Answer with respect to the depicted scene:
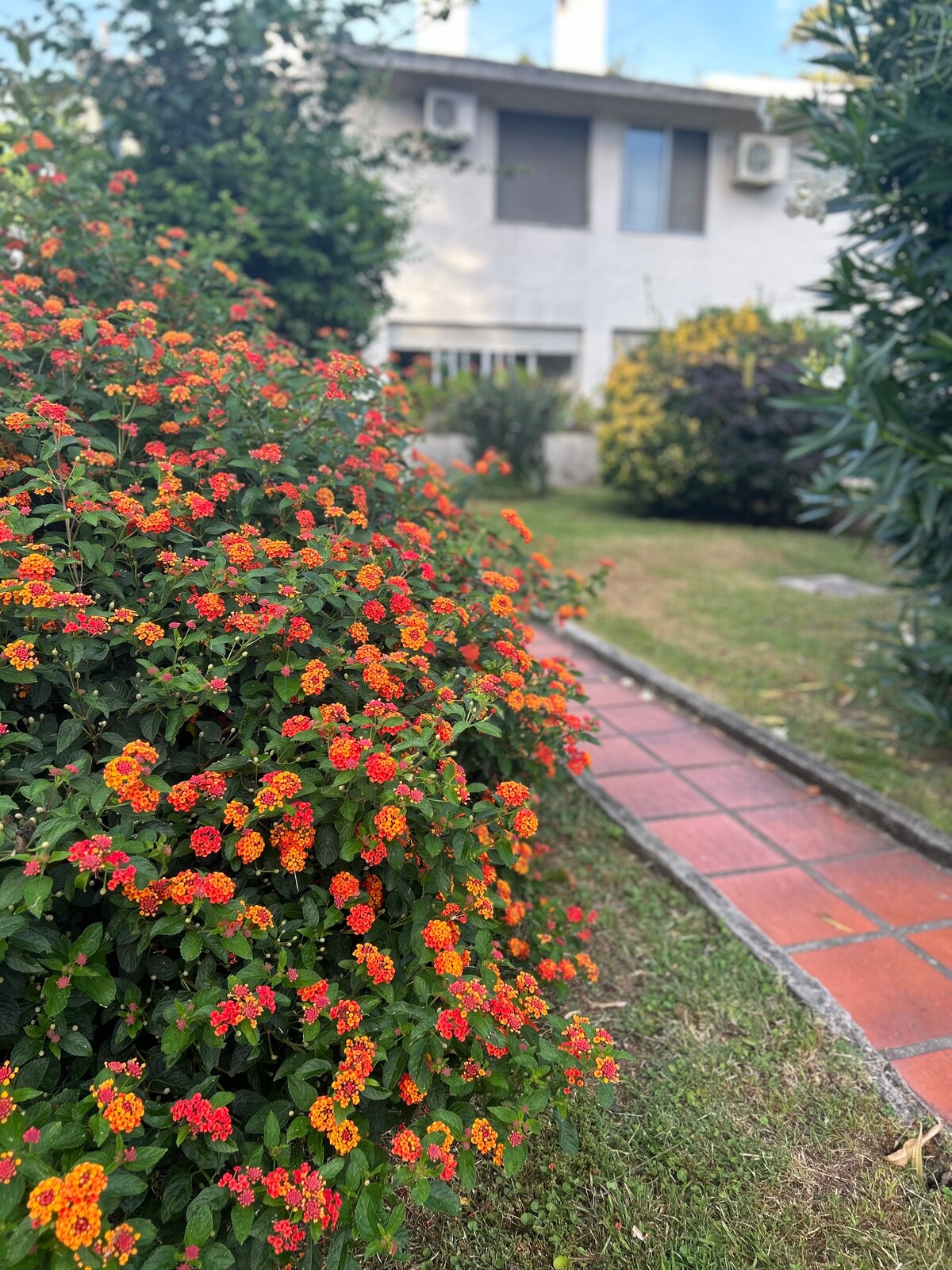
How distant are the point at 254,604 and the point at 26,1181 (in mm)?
909

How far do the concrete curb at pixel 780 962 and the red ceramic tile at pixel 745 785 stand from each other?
0.43 metres

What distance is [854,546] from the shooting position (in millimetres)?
7895

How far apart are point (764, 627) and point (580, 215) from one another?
925 centimetres

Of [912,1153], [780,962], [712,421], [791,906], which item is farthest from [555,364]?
[912,1153]

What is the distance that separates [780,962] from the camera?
7.00 feet

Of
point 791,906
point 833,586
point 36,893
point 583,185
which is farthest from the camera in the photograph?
point 583,185

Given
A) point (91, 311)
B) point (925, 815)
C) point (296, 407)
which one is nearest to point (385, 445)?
point (296, 407)

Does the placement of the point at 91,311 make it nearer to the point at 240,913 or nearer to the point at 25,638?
the point at 25,638

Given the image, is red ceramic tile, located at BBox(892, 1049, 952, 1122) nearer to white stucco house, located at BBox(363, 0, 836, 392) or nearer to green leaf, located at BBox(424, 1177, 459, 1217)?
green leaf, located at BBox(424, 1177, 459, 1217)

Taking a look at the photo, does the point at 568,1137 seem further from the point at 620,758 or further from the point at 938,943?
the point at 620,758

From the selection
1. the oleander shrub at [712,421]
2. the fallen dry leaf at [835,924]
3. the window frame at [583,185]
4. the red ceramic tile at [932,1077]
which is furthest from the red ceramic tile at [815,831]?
the window frame at [583,185]

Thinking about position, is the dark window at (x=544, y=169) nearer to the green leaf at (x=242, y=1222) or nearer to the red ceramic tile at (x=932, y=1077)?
the red ceramic tile at (x=932, y=1077)

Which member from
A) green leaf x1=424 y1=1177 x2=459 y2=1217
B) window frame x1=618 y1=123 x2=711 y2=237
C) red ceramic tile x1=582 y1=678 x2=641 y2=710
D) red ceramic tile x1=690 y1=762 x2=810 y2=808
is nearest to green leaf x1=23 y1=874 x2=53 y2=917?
green leaf x1=424 y1=1177 x2=459 y2=1217

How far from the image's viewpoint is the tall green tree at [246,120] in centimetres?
426
